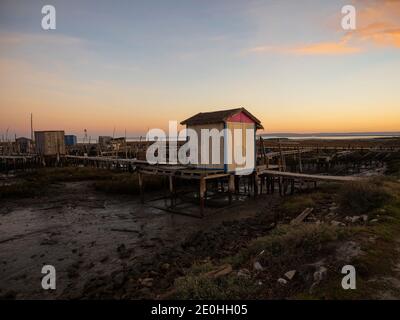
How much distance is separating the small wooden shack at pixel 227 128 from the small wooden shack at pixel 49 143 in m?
32.3

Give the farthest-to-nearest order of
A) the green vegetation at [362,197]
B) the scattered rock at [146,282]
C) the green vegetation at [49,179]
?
the green vegetation at [49,179] → the green vegetation at [362,197] → the scattered rock at [146,282]

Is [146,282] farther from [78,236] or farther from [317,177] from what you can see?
[317,177]

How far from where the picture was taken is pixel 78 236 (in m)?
13.3

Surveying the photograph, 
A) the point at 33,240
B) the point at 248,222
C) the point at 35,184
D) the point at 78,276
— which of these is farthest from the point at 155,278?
the point at 35,184

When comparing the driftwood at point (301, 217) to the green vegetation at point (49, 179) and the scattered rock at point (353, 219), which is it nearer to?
the scattered rock at point (353, 219)

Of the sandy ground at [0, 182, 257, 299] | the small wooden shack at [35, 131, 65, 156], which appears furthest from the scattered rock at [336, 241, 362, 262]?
the small wooden shack at [35, 131, 65, 156]

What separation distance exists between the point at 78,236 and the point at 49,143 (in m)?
34.7

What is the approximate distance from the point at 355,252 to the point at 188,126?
1344cm

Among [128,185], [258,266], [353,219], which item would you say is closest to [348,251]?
[258,266]

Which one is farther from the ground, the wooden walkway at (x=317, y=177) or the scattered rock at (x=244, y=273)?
the wooden walkway at (x=317, y=177)

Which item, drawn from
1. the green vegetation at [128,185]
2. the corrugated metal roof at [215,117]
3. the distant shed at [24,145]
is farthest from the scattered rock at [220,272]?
the distant shed at [24,145]

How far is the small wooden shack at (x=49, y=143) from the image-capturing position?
137 ft

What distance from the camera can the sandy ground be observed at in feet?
30.1
